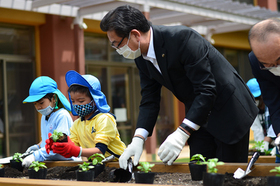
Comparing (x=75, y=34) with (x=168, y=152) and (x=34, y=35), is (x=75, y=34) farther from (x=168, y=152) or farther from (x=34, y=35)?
(x=168, y=152)

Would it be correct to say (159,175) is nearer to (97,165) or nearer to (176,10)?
(97,165)

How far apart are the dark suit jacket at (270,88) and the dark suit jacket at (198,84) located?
13 centimetres

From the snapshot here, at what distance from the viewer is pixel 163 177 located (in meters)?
1.98

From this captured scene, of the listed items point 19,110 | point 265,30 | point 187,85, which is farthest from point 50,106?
point 19,110

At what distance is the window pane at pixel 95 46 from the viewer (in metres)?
7.87

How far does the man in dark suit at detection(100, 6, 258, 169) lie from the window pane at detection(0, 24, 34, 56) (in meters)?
4.94

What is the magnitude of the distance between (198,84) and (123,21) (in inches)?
19.6

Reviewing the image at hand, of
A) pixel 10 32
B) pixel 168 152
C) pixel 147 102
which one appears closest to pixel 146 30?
pixel 147 102

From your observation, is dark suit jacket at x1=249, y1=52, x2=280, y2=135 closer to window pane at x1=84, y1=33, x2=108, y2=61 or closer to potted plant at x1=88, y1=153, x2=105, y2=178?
potted plant at x1=88, y1=153, x2=105, y2=178

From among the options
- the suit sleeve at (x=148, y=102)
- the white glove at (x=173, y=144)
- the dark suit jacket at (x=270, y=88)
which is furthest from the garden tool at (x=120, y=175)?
the dark suit jacket at (x=270, y=88)

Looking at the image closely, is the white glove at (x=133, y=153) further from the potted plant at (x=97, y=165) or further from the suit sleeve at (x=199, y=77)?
the suit sleeve at (x=199, y=77)

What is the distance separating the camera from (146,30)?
6.70ft

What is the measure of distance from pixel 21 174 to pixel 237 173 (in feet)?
4.91

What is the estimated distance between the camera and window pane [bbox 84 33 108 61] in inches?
310
